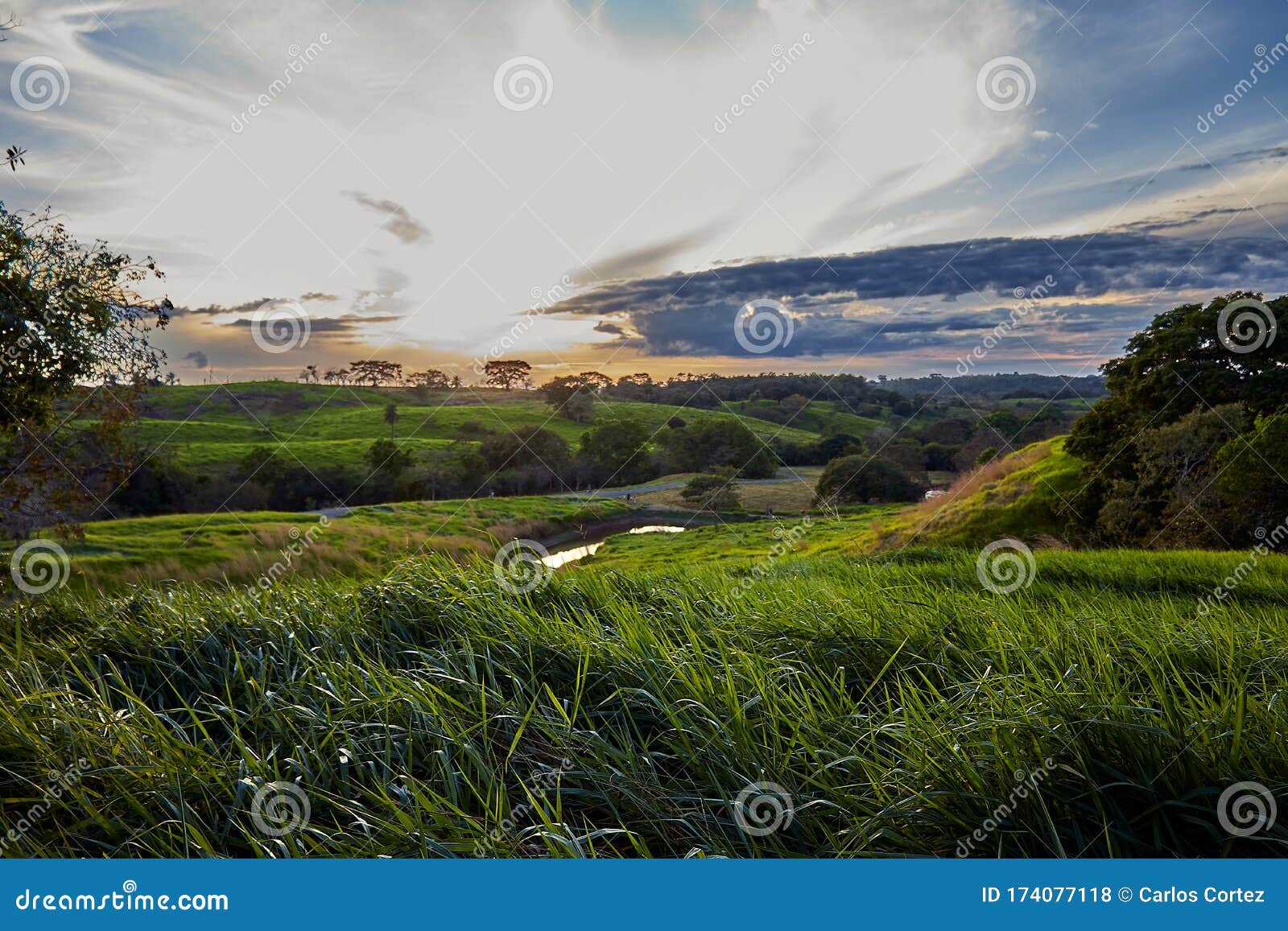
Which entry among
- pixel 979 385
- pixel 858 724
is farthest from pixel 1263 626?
pixel 979 385

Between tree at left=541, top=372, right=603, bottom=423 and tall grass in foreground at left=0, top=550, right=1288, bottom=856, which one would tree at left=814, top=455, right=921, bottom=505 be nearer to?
tree at left=541, top=372, right=603, bottom=423

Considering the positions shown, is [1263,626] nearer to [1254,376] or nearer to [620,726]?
[620,726]

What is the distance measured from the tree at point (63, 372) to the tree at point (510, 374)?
1394cm

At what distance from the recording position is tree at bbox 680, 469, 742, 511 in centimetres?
1909

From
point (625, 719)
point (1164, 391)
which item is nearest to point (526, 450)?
point (1164, 391)

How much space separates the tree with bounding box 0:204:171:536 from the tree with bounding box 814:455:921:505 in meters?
14.8

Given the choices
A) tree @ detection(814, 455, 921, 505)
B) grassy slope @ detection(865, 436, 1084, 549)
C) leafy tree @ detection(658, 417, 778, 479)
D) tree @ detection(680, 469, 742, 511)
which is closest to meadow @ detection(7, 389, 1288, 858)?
grassy slope @ detection(865, 436, 1084, 549)

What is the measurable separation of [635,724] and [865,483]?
53.9 ft

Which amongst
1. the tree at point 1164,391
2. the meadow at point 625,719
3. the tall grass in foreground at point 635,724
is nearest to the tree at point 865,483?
the tree at point 1164,391

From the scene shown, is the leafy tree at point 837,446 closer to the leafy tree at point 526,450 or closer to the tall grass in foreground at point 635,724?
the leafy tree at point 526,450

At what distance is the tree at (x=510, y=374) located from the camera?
23422 millimetres

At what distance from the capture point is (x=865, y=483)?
18.6 meters

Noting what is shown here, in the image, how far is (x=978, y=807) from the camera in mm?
2537

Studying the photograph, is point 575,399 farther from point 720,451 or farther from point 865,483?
point 865,483
